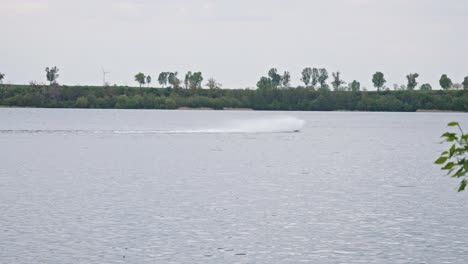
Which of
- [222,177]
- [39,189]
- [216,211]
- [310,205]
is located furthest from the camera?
[222,177]

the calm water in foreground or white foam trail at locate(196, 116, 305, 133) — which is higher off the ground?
the calm water in foreground

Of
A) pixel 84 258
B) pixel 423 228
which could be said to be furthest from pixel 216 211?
pixel 84 258

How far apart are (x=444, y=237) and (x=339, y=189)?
1606cm

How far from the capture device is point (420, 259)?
2236cm

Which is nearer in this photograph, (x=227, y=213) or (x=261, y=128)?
(x=227, y=213)

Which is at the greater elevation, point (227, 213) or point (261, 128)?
point (227, 213)

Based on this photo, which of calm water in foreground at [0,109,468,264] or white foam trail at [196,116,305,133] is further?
white foam trail at [196,116,305,133]

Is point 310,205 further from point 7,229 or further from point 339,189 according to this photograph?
point 7,229

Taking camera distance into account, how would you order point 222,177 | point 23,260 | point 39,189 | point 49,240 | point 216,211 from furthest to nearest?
point 222,177
point 39,189
point 216,211
point 49,240
point 23,260

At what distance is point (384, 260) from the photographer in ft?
72.9

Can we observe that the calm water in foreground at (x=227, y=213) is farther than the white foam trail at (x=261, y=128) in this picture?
No

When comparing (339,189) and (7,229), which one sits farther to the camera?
(339,189)

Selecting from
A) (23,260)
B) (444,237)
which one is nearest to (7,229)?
(23,260)

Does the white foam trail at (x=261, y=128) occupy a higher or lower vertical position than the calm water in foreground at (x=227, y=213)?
lower
